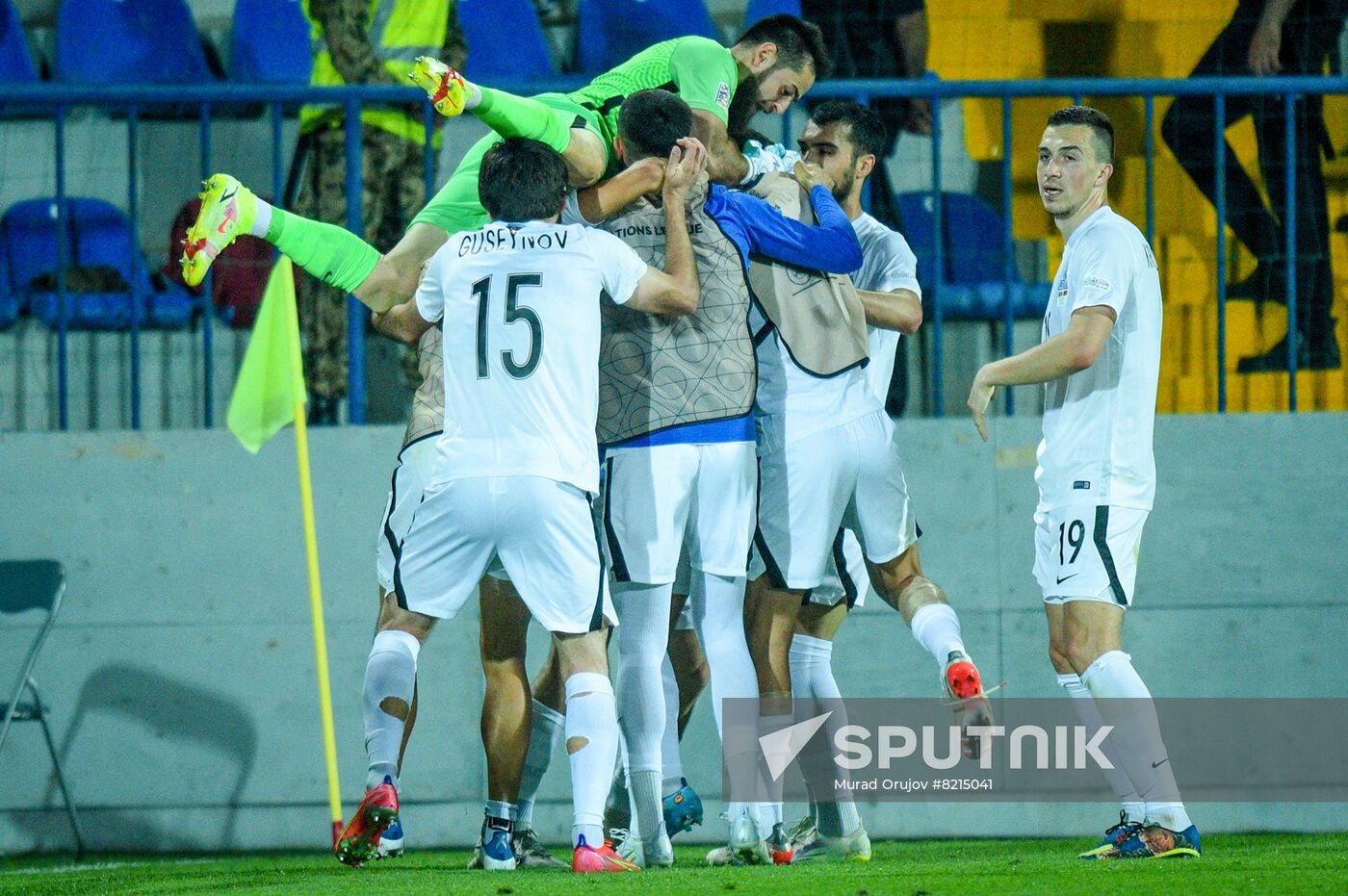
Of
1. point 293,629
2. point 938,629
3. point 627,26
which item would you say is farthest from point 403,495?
point 627,26

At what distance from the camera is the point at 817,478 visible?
543cm

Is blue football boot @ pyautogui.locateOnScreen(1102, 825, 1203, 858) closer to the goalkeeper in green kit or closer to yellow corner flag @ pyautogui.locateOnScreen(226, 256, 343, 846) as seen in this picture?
the goalkeeper in green kit

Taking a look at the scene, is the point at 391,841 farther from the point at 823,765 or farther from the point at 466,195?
the point at 466,195

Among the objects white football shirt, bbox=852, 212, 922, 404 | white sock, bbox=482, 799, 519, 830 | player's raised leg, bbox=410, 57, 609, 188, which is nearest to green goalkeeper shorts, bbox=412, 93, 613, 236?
player's raised leg, bbox=410, 57, 609, 188

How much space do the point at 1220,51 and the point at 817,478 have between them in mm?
3729

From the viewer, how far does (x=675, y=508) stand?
5.04 m

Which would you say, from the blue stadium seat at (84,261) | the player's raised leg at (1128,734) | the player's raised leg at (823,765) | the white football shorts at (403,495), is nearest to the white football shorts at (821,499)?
the player's raised leg at (823,765)

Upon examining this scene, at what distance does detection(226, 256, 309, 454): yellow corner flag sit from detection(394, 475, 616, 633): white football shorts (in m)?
1.30

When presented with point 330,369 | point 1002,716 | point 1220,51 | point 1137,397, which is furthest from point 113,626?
point 1220,51

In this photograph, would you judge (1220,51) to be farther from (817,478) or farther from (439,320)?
(439,320)

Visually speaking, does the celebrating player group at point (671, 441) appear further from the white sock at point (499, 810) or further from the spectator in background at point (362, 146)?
the spectator in background at point (362, 146)

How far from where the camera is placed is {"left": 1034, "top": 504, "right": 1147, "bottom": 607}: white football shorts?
5055mm

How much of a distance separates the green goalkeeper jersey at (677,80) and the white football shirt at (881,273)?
24.9 inches

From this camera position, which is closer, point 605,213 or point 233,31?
point 605,213
